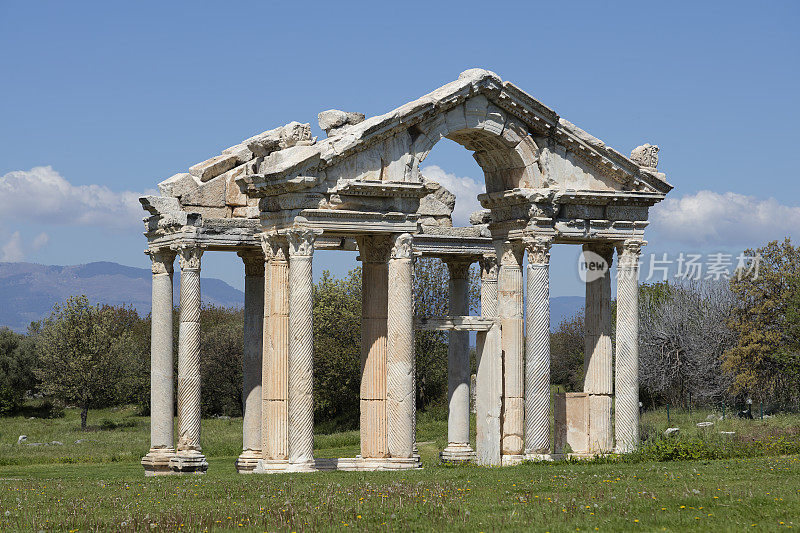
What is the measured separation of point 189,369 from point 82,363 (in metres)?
34.5

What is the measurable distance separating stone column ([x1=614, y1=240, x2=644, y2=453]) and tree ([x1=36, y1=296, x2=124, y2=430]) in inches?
1589

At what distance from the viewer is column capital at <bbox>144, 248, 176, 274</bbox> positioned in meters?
30.2

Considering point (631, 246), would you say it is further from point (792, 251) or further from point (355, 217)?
point (792, 251)

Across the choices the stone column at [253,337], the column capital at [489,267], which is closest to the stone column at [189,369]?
the stone column at [253,337]

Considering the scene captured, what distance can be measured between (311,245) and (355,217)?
4.01 feet

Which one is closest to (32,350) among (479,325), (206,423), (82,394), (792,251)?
(82,394)

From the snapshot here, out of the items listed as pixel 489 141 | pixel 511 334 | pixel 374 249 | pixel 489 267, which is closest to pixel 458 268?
pixel 489 267

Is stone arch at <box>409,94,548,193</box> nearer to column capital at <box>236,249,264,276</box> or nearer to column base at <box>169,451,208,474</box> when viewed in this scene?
column capital at <box>236,249,264,276</box>

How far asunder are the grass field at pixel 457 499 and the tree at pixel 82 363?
3720 cm

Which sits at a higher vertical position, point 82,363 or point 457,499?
point 82,363

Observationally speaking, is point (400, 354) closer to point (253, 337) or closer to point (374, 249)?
point (374, 249)

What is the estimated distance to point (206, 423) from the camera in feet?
199

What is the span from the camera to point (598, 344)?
29328 mm

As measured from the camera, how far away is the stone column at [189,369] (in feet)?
96.3
